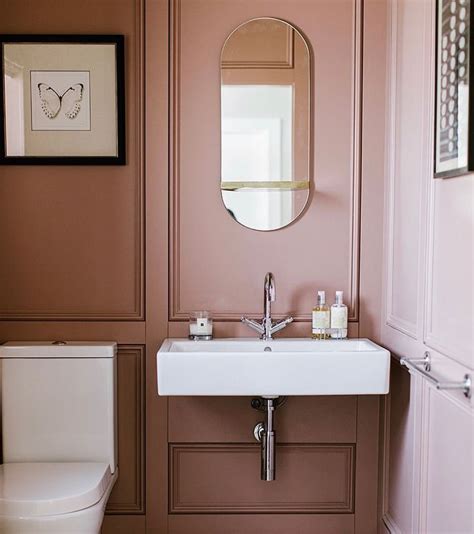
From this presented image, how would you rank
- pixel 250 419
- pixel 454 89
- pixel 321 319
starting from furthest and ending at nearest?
pixel 250 419, pixel 321 319, pixel 454 89

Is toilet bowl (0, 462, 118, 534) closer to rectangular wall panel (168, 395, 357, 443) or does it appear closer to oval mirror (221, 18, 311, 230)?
rectangular wall panel (168, 395, 357, 443)

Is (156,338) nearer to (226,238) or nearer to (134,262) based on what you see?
(134,262)

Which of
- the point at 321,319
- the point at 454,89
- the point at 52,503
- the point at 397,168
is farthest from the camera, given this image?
the point at 321,319

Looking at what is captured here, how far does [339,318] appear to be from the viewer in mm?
2439

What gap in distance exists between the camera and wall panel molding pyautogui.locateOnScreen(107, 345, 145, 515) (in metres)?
2.55

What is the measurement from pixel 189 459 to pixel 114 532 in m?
0.38

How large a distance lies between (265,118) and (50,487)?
140cm

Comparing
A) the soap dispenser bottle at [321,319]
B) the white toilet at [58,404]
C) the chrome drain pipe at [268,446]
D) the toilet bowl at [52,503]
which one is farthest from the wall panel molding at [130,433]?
the soap dispenser bottle at [321,319]

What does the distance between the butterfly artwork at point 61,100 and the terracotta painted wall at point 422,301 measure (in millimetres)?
1084

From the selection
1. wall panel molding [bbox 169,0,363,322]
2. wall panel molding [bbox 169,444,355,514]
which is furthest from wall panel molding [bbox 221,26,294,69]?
wall panel molding [bbox 169,444,355,514]

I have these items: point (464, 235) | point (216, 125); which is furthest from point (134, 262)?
point (464, 235)

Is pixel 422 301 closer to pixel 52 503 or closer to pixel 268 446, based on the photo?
pixel 268 446

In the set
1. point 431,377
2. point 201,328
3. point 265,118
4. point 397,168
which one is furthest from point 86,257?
point 431,377

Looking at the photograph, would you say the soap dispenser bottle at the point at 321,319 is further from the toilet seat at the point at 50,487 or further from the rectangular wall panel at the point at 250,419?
the toilet seat at the point at 50,487
